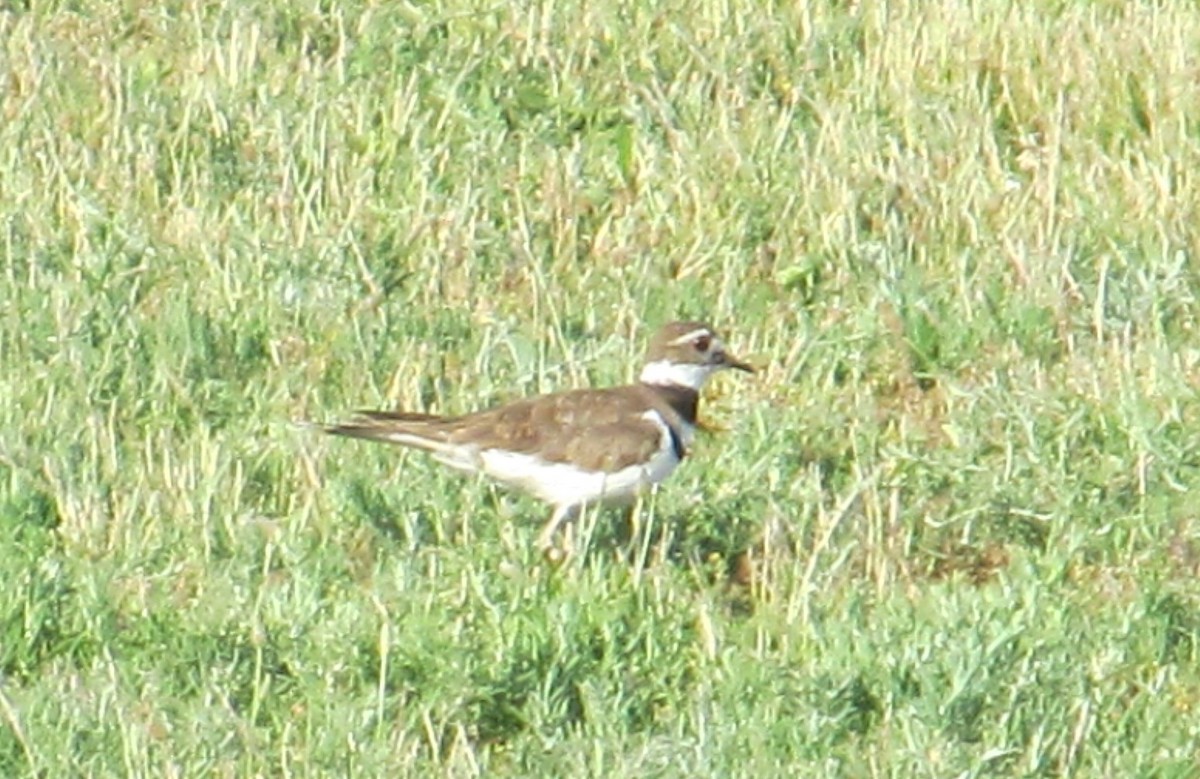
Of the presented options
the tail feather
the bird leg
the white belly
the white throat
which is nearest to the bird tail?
the tail feather

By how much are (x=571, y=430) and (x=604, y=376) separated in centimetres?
109

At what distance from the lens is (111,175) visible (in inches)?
425

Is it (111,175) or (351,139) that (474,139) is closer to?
(351,139)

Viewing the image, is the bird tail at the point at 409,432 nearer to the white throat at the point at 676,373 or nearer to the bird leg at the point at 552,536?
the bird leg at the point at 552,536

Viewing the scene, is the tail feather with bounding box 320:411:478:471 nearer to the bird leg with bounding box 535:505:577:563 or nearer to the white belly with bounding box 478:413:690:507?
the white belly with bounding box 478:413:690:507

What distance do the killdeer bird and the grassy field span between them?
0.13 m

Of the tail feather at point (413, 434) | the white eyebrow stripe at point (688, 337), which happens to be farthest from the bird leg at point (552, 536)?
the white eyebrow stripe at point (688, 337)

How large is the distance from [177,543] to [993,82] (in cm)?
480

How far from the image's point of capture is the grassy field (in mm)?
7156

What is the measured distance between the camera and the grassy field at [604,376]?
7156mm

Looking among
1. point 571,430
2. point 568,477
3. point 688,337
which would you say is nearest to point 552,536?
point 568,477

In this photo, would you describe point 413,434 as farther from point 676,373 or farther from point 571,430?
point 676,373

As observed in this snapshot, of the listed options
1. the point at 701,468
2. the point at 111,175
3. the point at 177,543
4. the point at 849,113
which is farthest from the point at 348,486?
the point at 849,113

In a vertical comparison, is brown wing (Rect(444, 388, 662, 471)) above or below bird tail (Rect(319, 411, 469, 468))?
below
